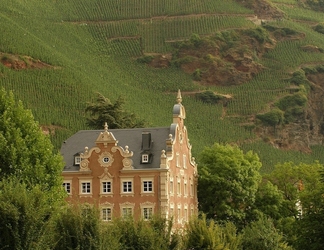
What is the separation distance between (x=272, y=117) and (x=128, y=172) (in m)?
91.3

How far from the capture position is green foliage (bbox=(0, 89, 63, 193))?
204 feet

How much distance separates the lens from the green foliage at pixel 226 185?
90.2 meters

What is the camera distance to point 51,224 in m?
51.7

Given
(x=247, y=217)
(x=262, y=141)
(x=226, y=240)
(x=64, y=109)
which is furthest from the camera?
(x=262, y=141)

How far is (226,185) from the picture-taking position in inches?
3546

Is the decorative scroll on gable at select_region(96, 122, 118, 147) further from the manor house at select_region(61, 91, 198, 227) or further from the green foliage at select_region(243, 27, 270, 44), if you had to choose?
the green foliage at select_region(243, 27, 270, 44)

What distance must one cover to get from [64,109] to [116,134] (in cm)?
4346

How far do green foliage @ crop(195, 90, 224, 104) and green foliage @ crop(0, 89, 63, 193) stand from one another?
106812 mm

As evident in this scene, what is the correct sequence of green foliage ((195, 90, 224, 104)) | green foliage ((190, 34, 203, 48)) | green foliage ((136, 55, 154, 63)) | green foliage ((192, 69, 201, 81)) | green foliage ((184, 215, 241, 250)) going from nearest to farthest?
1. green foliage ((184, 215, 241, 250))
2. green foliage ((195, 90, 224, 104))
3. green foliage ((192, 69, 201, 81))
4. green foliage ((136, 55, 154, 63))
5. green foliage ((190, 34, 203, 48))

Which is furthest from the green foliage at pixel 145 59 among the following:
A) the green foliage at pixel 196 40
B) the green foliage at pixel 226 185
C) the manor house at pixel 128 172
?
the manor house at pixel 128 172

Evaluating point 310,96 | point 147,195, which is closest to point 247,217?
point 147,195

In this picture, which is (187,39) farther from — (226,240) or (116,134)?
(226,240)

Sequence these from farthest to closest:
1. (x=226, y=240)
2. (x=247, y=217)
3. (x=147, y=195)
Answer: (x=247, y=217) → (x=147, y=195) → (x=226, y=240)

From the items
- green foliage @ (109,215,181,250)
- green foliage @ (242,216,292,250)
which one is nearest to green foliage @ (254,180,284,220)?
green foliage @ (242,216,292,250)
